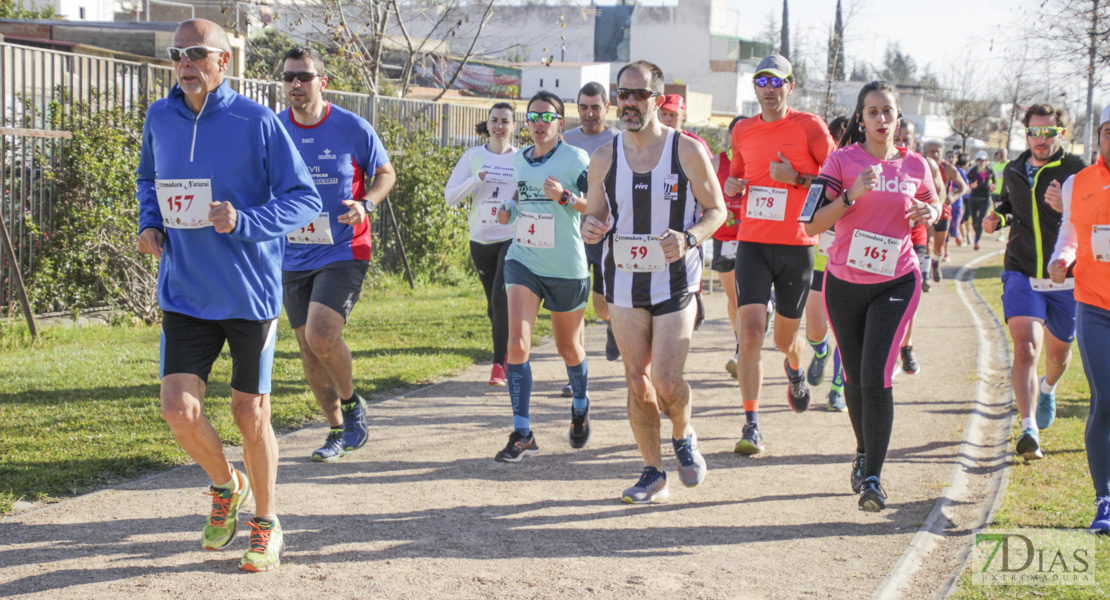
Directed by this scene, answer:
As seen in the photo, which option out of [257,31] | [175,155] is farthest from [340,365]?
[257,31]

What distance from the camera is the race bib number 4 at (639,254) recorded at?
5.05m

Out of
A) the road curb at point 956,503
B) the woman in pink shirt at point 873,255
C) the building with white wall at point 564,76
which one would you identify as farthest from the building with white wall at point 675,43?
the woman in pink shirt at point 873,255

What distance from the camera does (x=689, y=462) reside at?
5.37 metres

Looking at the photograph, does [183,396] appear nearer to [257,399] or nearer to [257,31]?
[257,399]

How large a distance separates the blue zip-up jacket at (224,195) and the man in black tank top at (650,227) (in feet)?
5.08

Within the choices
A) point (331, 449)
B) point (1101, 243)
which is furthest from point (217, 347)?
point (1101, 243)

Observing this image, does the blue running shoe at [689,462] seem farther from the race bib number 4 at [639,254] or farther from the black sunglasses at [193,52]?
the black sunglasses at [193,52]

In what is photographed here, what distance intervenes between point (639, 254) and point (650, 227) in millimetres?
160

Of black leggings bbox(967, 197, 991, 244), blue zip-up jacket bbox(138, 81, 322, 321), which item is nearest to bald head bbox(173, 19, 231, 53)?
blue zip-up jacket bbox(138, 81, 322, 321)

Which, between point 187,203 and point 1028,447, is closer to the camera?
point 187,203

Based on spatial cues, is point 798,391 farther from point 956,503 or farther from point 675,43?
point 675,43

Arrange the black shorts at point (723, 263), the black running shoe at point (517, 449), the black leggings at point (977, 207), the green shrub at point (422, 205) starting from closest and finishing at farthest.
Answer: the black running shoe at point (517, 449), the black shorts at point (723, 263), the green shrub at point (422, 205), the black leggings at point (977, 207)

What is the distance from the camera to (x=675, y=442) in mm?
5426

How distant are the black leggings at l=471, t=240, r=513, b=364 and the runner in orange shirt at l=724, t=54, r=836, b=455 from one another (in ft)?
6.20
